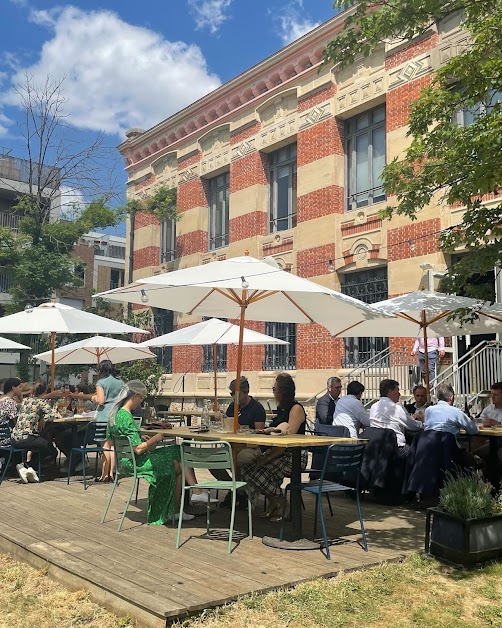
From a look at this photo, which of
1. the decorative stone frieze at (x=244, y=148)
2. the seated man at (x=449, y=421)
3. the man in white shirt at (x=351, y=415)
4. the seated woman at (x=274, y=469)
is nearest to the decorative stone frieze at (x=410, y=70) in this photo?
the decorative stone frieze at (x=244, y=148)

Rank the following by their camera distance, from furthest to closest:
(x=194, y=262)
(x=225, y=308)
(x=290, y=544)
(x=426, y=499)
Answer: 1. (x=194, y=262)
2. (x=225, y=308)
3. (x=426, y=499)
4. (x=290, y=544)

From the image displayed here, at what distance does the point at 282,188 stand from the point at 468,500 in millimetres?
14420

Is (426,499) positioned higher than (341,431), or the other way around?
(341,431)

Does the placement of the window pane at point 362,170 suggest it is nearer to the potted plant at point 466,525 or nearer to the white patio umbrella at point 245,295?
the white patio umbrella at point 245,295

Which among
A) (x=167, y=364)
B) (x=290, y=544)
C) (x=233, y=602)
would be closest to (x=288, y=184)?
(x=167, y=364)

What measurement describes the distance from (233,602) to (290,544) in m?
1.56

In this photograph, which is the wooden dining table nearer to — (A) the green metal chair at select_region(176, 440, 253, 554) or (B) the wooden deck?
(B) the wooden deck

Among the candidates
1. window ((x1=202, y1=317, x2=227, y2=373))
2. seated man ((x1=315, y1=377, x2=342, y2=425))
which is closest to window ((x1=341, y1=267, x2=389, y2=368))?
window ((x1=202, y1=317, x2=227, y2=373))

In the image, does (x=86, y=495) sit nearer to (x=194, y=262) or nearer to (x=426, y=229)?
(x=426, y=229)

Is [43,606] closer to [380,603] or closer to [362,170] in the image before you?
[380,603]

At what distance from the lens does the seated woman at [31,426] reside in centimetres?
933

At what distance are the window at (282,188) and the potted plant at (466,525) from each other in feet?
43.6

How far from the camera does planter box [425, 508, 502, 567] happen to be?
529cm

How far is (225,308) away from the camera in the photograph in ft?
29.0
